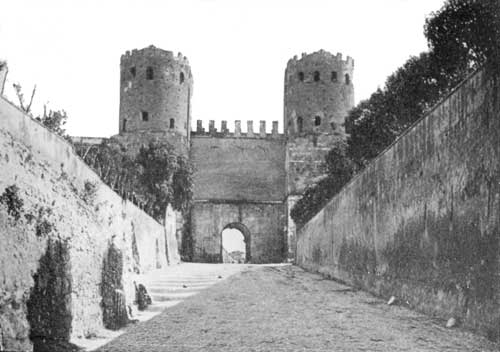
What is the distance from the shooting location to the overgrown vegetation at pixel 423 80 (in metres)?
6.76

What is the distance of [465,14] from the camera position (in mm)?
7840

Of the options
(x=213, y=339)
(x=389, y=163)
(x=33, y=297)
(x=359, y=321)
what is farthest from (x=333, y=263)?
(x=33, y=297)

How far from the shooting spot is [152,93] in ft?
117

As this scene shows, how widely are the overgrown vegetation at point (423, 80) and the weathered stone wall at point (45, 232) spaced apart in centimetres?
452

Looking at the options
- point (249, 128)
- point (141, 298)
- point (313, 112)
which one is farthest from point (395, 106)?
point (249, 128)

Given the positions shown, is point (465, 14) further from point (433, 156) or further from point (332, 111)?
point (332, 111)

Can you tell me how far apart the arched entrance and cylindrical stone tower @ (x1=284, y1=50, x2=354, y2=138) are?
6494 millimetres

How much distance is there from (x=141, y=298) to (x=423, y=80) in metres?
11.1

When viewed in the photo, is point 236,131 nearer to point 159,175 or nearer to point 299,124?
point 299,124

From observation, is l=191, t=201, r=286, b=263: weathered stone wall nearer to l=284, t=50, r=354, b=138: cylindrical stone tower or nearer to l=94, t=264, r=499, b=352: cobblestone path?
l=284, t=50, r=354, b=138: cylindrical stone tower

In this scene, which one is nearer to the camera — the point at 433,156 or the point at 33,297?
the point at 33,297

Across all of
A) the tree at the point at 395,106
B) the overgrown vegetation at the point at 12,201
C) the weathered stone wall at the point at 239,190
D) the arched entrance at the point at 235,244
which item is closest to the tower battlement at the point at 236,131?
the weathered stone wall at the point at 239,190

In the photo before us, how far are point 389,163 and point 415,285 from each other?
9.15ft

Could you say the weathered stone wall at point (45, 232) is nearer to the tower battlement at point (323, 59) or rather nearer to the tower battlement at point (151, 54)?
the tower battlement at point (151, 54)
